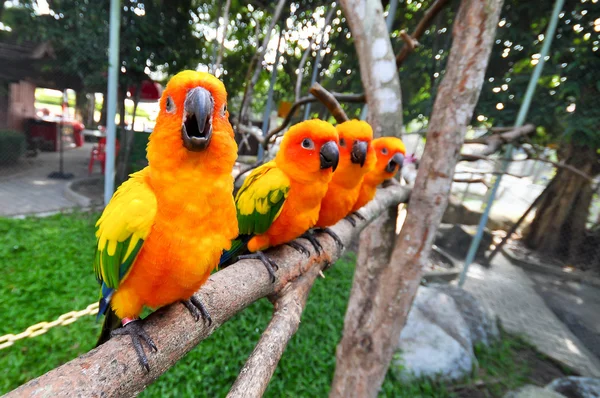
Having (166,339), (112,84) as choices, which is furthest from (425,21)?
(112,84)

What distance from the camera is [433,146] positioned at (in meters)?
2.30

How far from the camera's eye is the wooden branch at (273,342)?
Result: 2.93 feet

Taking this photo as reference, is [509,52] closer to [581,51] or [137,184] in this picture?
[581,51]

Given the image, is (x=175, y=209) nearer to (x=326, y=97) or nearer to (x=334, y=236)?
(x=334, y=236)

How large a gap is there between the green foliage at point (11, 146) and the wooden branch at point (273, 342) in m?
5.77

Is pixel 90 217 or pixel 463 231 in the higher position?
pixel 463 231

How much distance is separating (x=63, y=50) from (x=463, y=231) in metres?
7.41

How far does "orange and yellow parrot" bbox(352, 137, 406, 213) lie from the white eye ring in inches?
64.2

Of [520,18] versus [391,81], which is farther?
[520,18]

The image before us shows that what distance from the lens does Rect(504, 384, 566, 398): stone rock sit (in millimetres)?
3052

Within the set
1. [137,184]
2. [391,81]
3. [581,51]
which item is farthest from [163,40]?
[581,51]

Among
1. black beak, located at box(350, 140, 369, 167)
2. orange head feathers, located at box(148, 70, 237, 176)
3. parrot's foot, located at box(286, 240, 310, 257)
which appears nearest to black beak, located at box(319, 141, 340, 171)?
black beak, located at box(350, 140, 369, 167)

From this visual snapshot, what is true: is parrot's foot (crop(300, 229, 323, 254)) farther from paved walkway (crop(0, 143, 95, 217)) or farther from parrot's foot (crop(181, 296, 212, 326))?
paved walkway (crop(0, 143, 95, 217))

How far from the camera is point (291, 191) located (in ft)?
5.47
